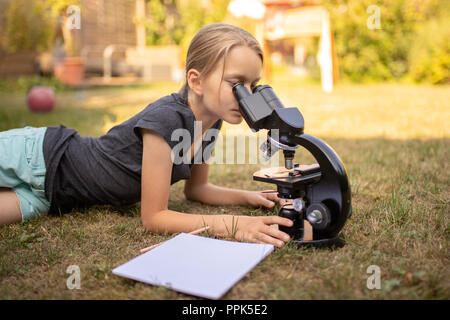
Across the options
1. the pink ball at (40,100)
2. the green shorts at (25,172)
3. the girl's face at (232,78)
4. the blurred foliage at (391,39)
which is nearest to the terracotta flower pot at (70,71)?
the pink ball at (40,100)

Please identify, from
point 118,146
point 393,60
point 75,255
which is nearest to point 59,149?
point 118,146

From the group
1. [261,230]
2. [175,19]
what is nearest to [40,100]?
[261,230]

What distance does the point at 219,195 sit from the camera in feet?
7.06

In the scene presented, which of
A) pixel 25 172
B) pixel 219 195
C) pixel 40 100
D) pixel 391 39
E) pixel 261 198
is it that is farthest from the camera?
pixel 391 39

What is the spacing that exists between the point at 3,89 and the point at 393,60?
27.3 ft

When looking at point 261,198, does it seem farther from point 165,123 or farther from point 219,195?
point 165,123

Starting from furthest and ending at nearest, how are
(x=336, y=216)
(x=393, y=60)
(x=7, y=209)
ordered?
(x=393, y=60) → (x=7, y=209) → (x=336, y=216)

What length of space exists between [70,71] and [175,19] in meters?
4.87

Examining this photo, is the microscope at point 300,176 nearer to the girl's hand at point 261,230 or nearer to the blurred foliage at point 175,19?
the girl's hand at point 261,230

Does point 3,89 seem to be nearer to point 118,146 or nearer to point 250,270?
point 118,146

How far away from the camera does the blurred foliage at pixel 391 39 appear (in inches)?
304

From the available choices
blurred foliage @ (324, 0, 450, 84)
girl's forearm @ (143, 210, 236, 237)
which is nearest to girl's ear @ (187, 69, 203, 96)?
girl's forearm @ (143, 210, 236, 237)

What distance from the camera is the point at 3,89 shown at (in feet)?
28.8
